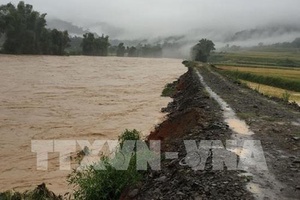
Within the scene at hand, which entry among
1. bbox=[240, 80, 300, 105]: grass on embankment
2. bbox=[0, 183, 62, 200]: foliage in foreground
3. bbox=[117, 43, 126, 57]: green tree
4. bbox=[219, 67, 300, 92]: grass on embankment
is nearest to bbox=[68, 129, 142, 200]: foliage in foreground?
bbox=[0, 183, 62, 200]: foliage in foreground

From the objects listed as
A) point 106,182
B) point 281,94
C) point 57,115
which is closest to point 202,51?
point 281,94

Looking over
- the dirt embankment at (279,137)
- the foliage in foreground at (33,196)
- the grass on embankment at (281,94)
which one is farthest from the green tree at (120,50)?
the foliage in foreground at (33,196)

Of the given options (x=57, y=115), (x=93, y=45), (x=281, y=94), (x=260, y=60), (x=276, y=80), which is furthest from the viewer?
(x=93, y=45)

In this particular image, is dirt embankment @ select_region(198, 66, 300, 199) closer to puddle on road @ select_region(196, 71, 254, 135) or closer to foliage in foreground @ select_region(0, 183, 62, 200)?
puddle on road @ select_region(196, 71, 254, 135)

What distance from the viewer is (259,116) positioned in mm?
17984

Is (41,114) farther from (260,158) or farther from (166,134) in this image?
(260,158)

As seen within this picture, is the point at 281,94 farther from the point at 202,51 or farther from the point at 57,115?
the point at 202,51

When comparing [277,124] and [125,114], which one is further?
[125,114]

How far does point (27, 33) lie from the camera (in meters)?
95.6

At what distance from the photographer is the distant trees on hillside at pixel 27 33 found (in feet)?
297

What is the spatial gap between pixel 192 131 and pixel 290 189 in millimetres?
6162

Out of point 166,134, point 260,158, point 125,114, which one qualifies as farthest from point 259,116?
point 125,114

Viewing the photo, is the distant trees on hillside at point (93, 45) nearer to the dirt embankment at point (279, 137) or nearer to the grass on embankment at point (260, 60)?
the grass on embankment at point (260, 60)

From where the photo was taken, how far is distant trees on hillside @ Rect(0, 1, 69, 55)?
297ft
